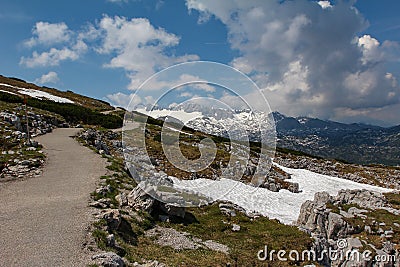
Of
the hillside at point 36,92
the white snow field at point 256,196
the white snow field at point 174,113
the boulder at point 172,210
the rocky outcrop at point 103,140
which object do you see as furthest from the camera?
the hillside at point 36,92

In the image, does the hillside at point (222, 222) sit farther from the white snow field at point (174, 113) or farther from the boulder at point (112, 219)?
the white snow field at point (174, 113)

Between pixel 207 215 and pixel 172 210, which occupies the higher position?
pixel 172 210

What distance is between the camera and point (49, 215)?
15.7 meters

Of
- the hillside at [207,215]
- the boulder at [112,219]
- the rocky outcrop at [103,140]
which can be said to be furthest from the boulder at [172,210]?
the rocky outcrop at [103,140]

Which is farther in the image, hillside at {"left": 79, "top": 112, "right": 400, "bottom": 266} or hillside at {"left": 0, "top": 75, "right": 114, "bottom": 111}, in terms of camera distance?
hillside at {"left": 0, "top": 75, "right": 114, "bottom": 111}

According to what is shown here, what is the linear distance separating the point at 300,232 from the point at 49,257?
1748cm

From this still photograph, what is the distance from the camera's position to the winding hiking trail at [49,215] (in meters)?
11.6

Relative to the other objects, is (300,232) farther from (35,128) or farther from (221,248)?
(35,128)

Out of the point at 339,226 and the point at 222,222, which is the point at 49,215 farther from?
the point at 339,226

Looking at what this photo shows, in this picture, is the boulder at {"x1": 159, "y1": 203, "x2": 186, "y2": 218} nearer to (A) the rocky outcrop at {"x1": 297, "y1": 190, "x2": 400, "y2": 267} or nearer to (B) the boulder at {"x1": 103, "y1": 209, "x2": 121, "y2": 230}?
(B) the boulder at {"x1": 103, "y1": 209, "x2": 121, "y2": 230}

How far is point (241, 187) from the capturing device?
36844mm

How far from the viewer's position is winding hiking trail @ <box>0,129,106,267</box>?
11638 mm

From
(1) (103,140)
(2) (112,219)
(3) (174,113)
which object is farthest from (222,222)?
(1) (103,140)

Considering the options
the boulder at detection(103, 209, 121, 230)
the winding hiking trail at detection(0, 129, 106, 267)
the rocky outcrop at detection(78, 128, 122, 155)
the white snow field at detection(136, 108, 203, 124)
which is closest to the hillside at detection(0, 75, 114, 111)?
the rocky outcrop at detection(78, 128, 122, 155)
